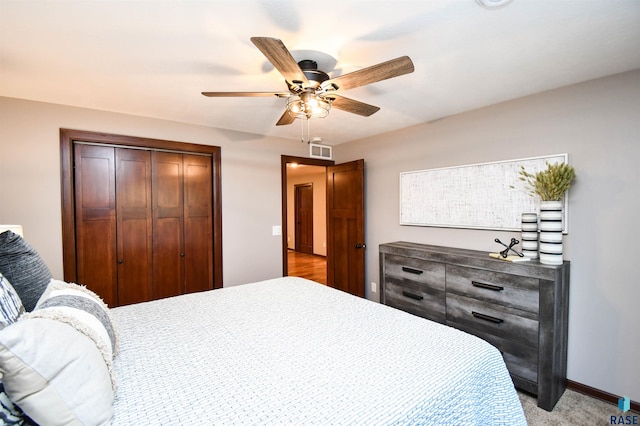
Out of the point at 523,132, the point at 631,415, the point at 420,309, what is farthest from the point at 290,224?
the point at 631,415

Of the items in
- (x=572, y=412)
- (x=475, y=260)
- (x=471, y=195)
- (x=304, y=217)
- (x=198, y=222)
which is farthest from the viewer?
(x=304, y=217)

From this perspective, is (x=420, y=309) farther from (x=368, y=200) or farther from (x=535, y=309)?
(x=368, y=200)

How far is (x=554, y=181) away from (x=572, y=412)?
1.70 m

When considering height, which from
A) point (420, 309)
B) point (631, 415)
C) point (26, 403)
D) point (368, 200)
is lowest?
point (631, 415)

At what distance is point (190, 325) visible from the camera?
1.61 meters

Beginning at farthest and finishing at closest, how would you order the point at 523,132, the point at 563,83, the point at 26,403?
the point at 523,132
the point at 563,83
the point at 26,403

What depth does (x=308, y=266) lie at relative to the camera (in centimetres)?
673

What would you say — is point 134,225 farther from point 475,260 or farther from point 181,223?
point 475,260

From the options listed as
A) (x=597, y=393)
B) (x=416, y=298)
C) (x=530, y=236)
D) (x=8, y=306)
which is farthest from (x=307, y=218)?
(x=8, y=306)

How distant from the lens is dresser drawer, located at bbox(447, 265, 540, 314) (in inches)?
83.6

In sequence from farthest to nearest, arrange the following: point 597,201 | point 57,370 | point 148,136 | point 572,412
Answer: point 148,136, point 597,201, point 572,412, point 57,370

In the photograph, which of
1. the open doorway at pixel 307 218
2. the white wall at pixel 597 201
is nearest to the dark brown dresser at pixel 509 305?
the white wall at pixel 597 201

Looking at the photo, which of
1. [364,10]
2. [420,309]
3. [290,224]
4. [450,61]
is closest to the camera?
[364,10]

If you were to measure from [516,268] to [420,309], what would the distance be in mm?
983
